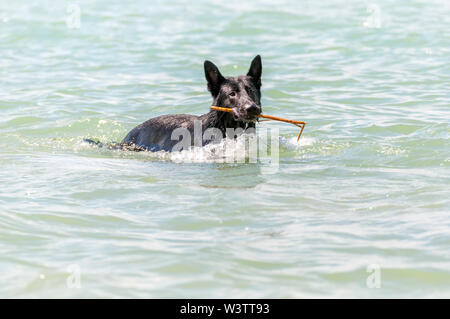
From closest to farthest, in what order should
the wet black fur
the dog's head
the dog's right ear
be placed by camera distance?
the dog's head → the wet black fur → the dog's right ear

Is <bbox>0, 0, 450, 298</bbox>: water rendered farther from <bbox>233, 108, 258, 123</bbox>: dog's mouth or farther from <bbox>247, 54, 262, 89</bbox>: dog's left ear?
<bbox>247, 54, 262, 89</bbox>: dog's left ear

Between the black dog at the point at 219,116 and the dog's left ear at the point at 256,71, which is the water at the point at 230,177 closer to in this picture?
the black dog at the point at 219,116

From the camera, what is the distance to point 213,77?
9023mm

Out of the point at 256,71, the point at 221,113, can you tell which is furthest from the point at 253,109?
the point at 256,71

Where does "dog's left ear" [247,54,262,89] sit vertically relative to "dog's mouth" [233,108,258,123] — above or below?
above

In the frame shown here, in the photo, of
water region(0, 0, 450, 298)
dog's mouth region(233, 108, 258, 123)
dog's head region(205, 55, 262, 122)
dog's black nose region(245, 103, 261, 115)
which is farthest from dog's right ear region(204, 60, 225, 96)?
water region(0, 0, 450, 298)

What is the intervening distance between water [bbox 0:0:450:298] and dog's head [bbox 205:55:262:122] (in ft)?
2.41

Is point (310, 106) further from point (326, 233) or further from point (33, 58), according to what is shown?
point (33, 58)

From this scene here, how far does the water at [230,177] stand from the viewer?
5113mm

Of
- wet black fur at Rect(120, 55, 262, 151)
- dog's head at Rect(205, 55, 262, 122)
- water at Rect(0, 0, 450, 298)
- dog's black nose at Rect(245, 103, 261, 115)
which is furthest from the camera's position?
wet black fur at Rect(120, 55, 262, 151)

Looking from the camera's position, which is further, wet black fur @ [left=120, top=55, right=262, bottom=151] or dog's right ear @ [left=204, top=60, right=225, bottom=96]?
dog's right ear @ [left=204, top=60, right=225, bottom=96]

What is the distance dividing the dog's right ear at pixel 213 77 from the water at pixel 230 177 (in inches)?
40.2

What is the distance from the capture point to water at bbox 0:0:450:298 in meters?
5.11
